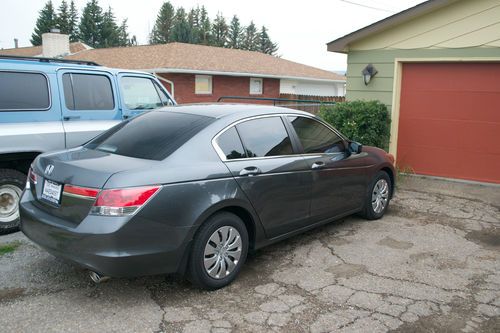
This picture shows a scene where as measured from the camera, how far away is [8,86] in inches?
222

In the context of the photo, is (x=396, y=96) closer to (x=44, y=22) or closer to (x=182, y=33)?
(x=182, y=33)

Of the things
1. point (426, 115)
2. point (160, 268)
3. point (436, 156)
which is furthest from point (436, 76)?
point (160, 268)

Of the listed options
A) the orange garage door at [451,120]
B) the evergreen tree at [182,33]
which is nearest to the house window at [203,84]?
the orange garage door at [451,120]

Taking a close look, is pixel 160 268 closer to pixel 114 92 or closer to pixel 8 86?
pixel 8 86

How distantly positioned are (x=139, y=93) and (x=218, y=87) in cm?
1741

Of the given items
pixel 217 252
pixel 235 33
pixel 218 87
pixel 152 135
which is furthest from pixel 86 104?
pixel 235 33

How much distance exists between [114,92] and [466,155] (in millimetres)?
6652

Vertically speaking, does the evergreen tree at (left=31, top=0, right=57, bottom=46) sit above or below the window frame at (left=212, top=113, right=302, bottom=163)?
above

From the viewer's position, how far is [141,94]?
7301 millimetres

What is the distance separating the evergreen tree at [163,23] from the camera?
7350 cm

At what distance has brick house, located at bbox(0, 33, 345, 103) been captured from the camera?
883 inches

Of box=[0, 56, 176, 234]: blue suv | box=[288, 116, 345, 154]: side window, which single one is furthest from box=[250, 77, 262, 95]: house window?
box=[288, 116, 345, 154]: side window

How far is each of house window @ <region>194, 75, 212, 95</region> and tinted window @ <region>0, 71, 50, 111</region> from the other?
17528 millimetres

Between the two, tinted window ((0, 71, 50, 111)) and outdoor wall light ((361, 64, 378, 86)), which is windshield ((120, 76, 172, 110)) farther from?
outdoor wall light ((361, 64, 378, 86))
